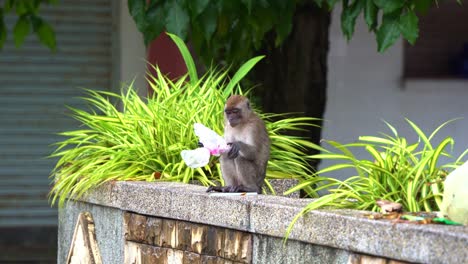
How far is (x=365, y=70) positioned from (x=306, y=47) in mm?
4264

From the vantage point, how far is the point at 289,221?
4.73m

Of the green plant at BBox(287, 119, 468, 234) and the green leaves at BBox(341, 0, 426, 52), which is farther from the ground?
the green leaves at BBox(341, 0, 426, 52)

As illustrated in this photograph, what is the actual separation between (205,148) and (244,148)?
22 cm

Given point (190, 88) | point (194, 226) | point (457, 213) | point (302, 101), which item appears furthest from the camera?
point (302, 101)

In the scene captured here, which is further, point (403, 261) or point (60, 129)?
point (60, 129)

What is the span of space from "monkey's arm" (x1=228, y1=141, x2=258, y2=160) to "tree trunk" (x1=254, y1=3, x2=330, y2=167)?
8.54 ft

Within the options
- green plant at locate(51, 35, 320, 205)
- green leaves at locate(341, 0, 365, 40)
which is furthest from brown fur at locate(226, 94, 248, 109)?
green leaves at locate(341, 0, 365, 40)

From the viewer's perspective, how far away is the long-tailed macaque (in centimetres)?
575

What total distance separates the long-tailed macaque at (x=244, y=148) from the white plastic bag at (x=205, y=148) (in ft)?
0.26

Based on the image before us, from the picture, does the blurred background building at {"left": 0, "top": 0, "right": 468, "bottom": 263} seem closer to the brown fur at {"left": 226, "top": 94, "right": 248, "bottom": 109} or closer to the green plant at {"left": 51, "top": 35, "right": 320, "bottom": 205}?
the green plant at {"left": 51, "top": 35, "right": 320, "bottom": 205}

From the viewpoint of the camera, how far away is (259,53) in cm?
873

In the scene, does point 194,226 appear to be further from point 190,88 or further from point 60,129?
point 60,129

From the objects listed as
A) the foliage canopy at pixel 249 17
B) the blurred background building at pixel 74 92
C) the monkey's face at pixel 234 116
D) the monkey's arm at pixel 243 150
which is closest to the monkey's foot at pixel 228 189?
the monkey's arm at pixel 243 150

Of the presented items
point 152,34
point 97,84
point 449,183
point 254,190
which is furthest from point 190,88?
point 97,84
